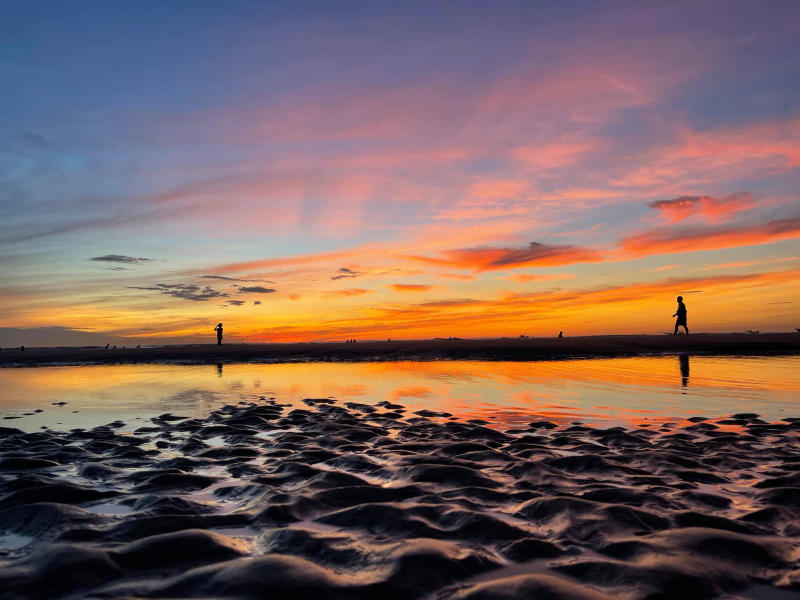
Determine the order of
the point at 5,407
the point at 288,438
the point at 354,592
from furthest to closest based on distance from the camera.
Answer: the point at 5,407 → the point at 288,438 → the point at 354,592

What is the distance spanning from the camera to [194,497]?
5.64 meters

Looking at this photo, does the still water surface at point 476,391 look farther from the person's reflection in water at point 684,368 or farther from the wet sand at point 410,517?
the wet sand at point 410,517

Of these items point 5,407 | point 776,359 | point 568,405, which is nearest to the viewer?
point 568,405

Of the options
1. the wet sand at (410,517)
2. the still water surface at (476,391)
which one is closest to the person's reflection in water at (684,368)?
the still water surface at (476,391)

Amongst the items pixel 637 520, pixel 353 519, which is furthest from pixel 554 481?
pixel 353 519

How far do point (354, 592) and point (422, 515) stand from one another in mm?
1562

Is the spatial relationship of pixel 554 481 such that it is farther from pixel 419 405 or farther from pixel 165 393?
pixel 165 393

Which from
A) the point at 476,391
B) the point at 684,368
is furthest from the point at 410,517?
the point at 684,368

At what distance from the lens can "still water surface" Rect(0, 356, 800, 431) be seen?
37.0ft

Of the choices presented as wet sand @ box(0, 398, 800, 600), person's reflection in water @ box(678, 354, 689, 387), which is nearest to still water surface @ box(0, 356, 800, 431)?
person's reflection in water @ box(678, 354, 689, 387)

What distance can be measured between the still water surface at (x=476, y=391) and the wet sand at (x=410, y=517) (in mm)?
2630

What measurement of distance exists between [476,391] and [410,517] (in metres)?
10.5

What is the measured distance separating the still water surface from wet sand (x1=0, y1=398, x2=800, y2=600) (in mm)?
2630

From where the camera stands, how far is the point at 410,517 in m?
4.61
